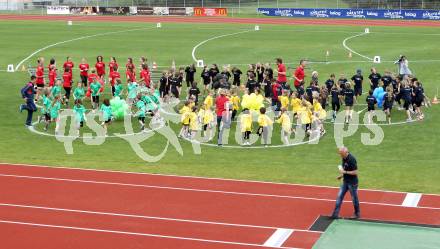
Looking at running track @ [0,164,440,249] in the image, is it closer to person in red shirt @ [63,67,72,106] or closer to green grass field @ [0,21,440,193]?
green grass field @ [0,21,440,193]

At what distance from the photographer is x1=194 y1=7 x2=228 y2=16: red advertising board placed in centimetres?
7362

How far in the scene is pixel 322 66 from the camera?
131 feet

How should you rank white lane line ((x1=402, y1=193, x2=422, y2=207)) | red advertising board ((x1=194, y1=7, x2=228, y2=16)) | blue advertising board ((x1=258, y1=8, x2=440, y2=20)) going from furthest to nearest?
red advertising board ((x1=194, y1=7, x2=228, y2=16)) → blue advertising board ((x1=258, y1=8, x2=440, y2=20)) → white lane line ((x1=402, y1=193, x2=422, y2=207))

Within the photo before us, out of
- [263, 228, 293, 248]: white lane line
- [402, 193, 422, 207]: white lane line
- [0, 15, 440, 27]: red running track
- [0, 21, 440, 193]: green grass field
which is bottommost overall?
[263, 228, 293, 248]: white lane line

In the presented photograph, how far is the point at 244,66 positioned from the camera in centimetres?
4038

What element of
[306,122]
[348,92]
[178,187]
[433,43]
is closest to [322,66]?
[433,43]

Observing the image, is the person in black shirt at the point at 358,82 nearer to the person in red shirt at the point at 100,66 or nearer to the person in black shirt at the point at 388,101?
the person in black shirt at the point at 388,101

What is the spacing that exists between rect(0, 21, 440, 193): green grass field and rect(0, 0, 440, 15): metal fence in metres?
11.1

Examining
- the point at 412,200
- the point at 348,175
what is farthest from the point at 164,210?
Result: the point at 412,200

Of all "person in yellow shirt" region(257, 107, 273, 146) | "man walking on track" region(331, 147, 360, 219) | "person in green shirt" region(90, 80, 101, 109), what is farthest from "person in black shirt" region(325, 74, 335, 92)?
"man walking on track" region(331, 147, 360, 219)

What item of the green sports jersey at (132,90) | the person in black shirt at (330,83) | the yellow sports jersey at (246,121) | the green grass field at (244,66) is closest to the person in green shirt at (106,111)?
the green grass field at (244,66)

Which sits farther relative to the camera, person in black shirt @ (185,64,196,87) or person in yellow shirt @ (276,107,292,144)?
person in black shirt @ (185,64,196,87)

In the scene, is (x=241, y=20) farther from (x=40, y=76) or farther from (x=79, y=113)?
(x=79, y=113)

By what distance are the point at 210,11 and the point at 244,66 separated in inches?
1354
